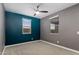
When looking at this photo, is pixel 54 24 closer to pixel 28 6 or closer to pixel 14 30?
pixel 14 30

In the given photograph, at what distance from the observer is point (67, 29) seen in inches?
115

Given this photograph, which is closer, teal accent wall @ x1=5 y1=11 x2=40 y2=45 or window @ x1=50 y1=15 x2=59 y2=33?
teal accent wall @ x1=5 y1=11 x2=40 y2=45

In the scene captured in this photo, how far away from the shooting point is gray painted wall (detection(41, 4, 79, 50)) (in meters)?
2.59

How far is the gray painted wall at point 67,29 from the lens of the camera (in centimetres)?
259

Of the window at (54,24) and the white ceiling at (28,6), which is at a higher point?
the white ceiling at (28,6)

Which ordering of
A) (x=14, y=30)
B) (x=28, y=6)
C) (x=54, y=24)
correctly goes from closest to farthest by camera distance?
(x=28, y=6) → (x=14, y=30) → (x=54, y=24)

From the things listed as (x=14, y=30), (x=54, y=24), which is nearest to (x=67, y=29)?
(x=54, y=24)

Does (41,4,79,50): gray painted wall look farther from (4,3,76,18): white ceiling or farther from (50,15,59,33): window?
(4,3,76,18): white ceiling

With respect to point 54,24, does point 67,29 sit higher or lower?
lower

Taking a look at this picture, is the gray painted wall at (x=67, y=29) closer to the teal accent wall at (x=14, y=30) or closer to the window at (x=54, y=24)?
the window at (x=54, y=24)

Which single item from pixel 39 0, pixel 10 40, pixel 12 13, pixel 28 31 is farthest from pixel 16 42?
pixel 39 0

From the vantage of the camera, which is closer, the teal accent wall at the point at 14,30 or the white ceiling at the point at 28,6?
the white ceiling at the point at 28,6

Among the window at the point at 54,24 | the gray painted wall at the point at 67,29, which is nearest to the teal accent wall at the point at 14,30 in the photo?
the gray painted wall at the point at 67,29

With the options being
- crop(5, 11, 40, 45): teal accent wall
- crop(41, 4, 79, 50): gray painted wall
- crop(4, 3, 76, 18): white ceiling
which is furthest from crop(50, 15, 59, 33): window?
crop(4, 3, 76, 18): white ceiling
